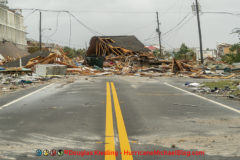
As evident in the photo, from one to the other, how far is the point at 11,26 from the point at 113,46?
37.1 metres

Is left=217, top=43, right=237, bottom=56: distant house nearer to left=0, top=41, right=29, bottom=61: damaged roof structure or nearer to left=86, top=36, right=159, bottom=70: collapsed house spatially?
left=86, top=36, right=159, bottom=70: collapsed house

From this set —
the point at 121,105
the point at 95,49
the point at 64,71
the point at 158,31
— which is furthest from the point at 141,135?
the point at 158,31

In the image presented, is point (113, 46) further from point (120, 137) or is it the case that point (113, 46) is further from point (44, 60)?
point (120, 137)

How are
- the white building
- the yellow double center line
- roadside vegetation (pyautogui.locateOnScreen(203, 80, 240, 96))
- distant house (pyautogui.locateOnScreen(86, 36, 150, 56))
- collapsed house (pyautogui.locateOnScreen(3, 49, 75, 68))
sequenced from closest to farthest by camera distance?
the yellow double center line, roadside vegetation (pyautogui.locateOnScreen(203, 80, 240, 96)), collapsed house (pyautogui.locateOnScreen(3, 49, 75, 68)), distant house (pyautogui.locateOnScreen(86, 36, 150, 56)), the white building

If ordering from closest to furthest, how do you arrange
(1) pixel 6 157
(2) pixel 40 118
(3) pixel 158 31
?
(1) pixel 6 157 → (2) pixel 40 118 → (3) pixel 158 31

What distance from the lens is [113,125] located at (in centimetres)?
589

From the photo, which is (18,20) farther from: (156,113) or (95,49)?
(156,113)

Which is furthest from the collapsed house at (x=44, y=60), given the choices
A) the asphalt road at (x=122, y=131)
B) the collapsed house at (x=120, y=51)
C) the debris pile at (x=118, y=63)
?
the asphalt road at (x=122, y=131)

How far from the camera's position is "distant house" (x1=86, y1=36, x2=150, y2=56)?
44562mm

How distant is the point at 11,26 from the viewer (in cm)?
7144

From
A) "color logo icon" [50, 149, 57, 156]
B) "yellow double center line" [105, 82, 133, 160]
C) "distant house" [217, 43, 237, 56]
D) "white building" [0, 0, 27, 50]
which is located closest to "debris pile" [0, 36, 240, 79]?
"yellow double center line" [105, 82, 133, 160]

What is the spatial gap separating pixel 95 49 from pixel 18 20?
3909cm

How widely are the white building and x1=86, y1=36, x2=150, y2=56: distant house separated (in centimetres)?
2802

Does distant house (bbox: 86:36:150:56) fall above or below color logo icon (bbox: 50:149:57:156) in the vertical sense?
above
